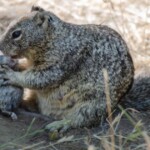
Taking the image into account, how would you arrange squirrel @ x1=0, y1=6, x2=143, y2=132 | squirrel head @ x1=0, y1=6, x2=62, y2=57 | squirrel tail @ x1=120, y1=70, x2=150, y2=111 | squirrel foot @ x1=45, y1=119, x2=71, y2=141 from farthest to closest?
1. squirrel tail @ x1=120, y1=70, x2=150, y2=111
2. squirrel @ x1=0, y1=6, x2=143, y2=132
3. squirrel head @ x1=0, y1=6, x2=62, y2=57
4. squirrel foot @ x1=45, y1=119, x2=71, y2=141

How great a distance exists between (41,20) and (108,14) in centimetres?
267

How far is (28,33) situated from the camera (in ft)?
20.5

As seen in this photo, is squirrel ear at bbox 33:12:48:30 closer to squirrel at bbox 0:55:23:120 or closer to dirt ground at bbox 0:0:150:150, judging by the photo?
squirrel at bbox 0:55:23:120

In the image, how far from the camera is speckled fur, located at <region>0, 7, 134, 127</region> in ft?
20.6

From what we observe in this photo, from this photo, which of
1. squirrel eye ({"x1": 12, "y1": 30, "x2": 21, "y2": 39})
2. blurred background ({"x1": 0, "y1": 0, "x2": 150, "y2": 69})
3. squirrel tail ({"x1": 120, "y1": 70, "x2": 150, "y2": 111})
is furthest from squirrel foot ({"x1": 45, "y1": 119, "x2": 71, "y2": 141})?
blurred background ({"x1": 0, "y1": 0, "x2": 150, "y2": 69})

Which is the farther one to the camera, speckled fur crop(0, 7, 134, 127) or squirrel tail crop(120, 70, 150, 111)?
squirrel tail crop(120, 70, 150, 111)

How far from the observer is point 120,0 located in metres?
9.11

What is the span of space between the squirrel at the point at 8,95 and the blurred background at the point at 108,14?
1.89 meters

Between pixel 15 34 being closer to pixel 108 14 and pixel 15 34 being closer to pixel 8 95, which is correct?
pixel 8 95

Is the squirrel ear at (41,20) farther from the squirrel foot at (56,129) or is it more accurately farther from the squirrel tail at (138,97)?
the squirrel tail at (138,97)

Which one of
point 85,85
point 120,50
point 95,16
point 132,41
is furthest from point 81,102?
point 95,16

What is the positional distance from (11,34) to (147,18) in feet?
10.0

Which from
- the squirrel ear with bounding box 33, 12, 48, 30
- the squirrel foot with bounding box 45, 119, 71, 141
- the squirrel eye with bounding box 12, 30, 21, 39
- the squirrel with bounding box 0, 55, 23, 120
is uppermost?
the squirrel ear with bounding box 33, 12, 48, 30

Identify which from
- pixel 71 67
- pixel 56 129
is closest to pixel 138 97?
pixel 71 67
